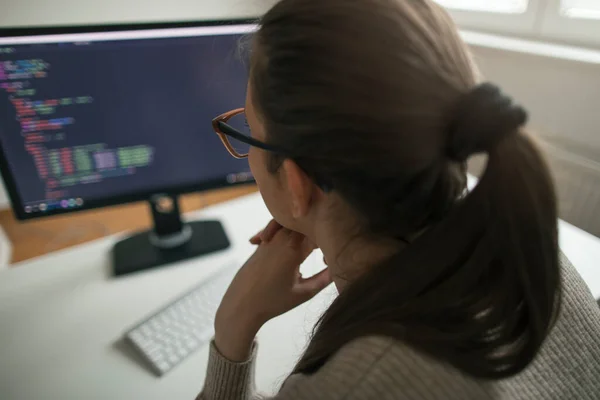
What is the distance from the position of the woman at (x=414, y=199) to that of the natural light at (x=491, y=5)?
1.08 m

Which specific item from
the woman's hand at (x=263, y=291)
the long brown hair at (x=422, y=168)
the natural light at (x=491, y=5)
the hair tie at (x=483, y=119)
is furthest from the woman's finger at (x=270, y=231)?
the natural light at (x=491, y=5)

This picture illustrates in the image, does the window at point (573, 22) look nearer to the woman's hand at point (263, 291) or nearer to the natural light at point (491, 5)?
the natural light at point (491, 5)

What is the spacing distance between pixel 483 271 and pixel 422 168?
0.12 meters

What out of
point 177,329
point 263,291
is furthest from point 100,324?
point 263,291

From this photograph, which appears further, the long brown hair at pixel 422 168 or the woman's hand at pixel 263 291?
the woman's hand at pixel 263 291

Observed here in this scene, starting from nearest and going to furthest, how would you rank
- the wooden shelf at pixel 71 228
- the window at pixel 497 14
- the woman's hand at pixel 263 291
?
the woman's hand at pixel 263 291, the wooden shelf at pixel 71 228, the window at pixel 497 14

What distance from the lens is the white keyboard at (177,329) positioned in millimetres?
761

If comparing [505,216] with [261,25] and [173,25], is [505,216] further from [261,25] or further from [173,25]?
[173,25]

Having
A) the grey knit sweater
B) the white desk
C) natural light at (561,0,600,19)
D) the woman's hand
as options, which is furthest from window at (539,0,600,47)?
the woman's hand

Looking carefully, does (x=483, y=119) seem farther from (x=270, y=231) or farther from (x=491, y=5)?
(x=491, y=5)

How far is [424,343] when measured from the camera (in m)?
0.45

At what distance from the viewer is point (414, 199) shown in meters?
0.47

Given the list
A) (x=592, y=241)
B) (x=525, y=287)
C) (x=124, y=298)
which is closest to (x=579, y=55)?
(x=592, y=241)

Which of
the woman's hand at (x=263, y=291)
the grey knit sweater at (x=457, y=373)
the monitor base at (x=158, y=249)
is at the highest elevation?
the grey knit sweater at (x=457, y=373)
